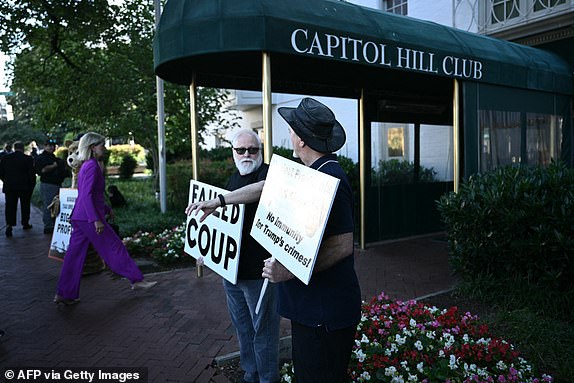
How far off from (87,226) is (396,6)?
38.2 ft

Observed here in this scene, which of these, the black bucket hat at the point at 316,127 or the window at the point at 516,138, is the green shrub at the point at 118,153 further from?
the black bucket hat at the point at 316,127

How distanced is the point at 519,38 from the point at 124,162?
1919 centimetres

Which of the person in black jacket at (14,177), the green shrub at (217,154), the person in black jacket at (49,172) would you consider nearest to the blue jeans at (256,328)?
the person in black jacket at (49,172)

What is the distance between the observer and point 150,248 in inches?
295

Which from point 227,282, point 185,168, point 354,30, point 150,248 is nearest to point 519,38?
point 354,30

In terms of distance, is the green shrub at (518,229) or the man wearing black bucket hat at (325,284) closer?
the man wearing black bucket hat at (325,284)

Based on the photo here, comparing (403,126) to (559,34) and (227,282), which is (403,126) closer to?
(559,34)

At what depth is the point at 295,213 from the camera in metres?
2.15

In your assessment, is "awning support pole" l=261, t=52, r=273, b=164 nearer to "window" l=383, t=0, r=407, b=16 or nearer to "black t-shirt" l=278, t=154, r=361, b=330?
"black t-shirt" l=278, t=154, r=361, b=330

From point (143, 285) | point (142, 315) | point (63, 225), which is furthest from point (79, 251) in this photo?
point (63, 225)

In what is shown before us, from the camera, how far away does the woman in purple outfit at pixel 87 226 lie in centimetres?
487

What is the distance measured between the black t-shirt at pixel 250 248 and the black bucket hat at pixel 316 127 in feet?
2.81

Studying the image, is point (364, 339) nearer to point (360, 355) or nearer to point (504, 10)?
point (360, 355)

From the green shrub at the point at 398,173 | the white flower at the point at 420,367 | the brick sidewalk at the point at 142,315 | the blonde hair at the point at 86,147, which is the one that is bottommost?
the brick sidewalk at the point at 142,315
